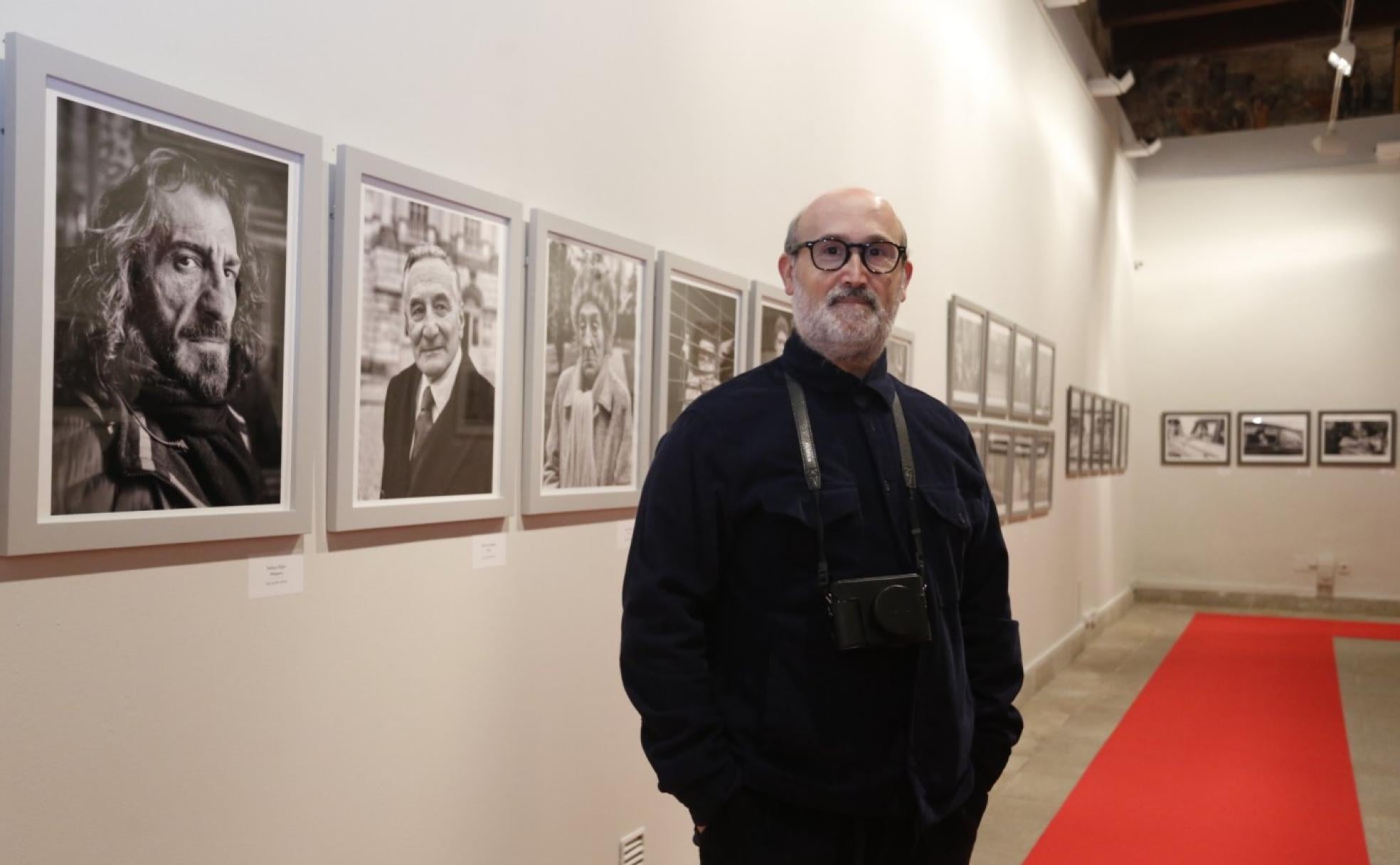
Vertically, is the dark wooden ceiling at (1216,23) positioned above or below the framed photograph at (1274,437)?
above

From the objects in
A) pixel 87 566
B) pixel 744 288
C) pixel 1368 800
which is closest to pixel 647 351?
pixel 744 288

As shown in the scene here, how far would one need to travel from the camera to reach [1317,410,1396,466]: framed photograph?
1672cm

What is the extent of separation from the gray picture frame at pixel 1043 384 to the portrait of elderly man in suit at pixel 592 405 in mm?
7008

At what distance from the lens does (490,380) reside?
3.62 metres

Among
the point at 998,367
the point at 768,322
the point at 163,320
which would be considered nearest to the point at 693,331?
the point at 768,322

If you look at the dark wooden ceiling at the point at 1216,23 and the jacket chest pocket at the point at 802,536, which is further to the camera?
the dark wooden ceiling at the point at 1216,23

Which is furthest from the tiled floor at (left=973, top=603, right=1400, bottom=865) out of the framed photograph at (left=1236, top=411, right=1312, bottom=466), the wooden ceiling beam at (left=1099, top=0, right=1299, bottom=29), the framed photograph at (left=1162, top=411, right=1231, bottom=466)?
the wooden ceiling beam at (left=1099, top=0, right=1299, bottom=29)

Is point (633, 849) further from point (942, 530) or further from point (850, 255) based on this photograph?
point (850, 255)

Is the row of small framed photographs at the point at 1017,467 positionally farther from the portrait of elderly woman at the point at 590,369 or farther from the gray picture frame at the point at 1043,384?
the portrait of elderly woman at the point at 590,369

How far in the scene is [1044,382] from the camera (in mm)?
11266

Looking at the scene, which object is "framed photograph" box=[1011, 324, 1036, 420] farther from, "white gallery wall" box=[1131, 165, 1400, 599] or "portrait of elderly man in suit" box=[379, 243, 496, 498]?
"white gallery wall" box=[1131, 165, 1400, 599]

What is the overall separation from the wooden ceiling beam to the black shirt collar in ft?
44.8

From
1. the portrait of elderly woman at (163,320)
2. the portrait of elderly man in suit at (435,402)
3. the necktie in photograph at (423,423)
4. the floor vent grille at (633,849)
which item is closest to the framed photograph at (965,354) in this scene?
the floor vent grille at (633,849)

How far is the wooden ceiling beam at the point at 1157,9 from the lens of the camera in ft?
47.0
